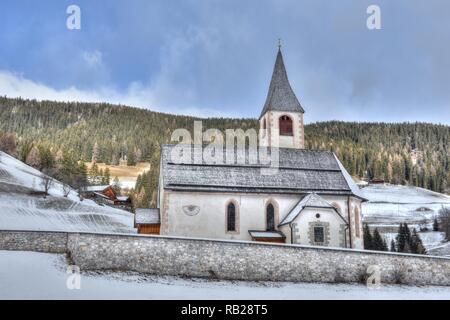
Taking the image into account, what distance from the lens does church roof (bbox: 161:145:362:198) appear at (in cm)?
3709

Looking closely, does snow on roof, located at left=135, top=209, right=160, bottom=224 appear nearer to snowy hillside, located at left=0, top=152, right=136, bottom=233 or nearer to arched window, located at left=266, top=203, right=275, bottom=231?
arched window, located at left=266, top=203, right=275, bottom=231

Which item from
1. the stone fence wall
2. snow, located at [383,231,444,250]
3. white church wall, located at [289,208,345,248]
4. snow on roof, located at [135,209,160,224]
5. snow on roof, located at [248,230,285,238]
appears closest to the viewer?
the stone fence wall

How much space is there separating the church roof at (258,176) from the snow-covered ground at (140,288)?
1175cm

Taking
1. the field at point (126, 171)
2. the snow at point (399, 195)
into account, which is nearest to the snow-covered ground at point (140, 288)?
the snow at point (399, 195)

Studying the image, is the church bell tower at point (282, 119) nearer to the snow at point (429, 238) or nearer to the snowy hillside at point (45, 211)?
the snowy hillside at point (45, 211)

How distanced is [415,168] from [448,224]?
95575mm

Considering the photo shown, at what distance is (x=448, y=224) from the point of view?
8162 cm

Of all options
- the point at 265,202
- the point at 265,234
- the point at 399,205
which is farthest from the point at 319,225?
the point at 399,205

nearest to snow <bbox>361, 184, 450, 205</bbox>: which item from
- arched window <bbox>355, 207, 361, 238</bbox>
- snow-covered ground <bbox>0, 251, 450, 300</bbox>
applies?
→ arched window <bbox>355, 207, 361, 238</bbox>

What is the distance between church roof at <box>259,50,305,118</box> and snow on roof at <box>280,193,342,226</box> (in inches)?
509

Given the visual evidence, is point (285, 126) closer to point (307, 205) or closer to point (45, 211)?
point (307, 205)

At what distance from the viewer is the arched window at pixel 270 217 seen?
3719 cm

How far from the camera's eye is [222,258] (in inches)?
1055
